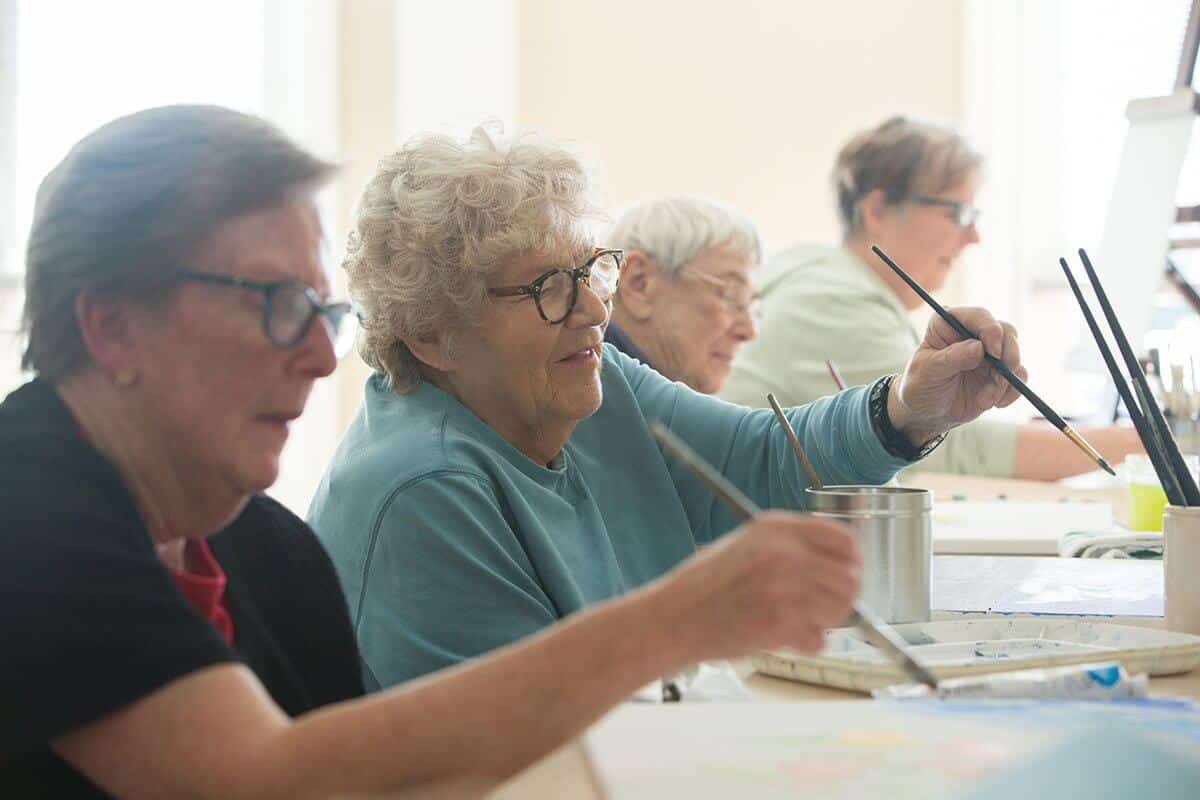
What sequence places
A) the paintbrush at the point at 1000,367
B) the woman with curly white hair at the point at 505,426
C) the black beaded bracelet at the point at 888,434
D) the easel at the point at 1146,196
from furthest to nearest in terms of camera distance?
the easel at the point at 1146,196, the black beaded bracelet at the point at 888,434, the paintbrush at the point at 1000,367, the woman with curly white hair at the point at 505,426

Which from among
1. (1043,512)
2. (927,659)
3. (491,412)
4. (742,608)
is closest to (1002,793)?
(742,608)

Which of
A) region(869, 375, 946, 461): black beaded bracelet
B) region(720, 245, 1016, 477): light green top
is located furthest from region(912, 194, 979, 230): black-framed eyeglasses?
region(869, 375, 946, 461): black beaded bracelet

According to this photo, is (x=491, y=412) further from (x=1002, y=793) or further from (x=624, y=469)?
(x=1002, y=793)

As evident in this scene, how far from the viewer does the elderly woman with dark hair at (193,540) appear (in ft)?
2.47

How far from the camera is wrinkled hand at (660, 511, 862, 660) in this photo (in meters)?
0.77

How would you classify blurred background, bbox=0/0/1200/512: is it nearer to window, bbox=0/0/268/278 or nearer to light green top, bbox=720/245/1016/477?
window, bbox=0/0/268/278

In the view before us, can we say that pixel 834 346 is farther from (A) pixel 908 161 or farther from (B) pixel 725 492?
(B) pixel 725 492

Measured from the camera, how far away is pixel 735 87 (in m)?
4.55

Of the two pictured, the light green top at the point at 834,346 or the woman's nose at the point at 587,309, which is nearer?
the woman's nose at the point at 587,309

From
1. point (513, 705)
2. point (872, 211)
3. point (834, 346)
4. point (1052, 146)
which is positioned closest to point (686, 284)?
point (834, 346)

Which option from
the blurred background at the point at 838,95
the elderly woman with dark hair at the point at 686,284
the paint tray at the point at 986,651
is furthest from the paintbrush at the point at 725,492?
the blurred background at the point at 838,95

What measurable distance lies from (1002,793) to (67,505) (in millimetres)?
548

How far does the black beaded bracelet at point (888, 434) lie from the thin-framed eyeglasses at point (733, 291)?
38.3 inches

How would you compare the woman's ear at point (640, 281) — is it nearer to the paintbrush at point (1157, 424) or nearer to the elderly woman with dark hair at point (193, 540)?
the paintbrush at point (1157, 424)
